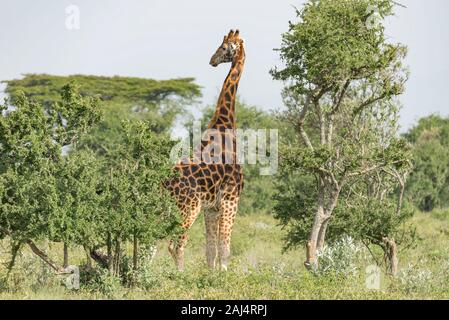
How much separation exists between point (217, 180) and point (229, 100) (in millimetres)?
1551

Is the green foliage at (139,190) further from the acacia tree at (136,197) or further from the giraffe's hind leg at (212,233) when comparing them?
the giraffe's hind leg at (212,233)

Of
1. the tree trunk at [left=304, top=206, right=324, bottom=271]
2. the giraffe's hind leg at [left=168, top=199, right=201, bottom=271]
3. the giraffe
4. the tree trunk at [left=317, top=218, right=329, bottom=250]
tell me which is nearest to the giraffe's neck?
the giraffe

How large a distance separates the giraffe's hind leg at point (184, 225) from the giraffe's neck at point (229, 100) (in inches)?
60.0

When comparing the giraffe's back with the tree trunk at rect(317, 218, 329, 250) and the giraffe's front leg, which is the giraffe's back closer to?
the giraffe's front leg

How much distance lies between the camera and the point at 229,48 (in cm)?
1908

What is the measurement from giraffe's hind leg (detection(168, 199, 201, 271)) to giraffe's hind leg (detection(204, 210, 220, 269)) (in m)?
0.73

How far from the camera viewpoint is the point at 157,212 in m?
16.9

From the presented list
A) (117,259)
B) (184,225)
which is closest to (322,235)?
(184,225)

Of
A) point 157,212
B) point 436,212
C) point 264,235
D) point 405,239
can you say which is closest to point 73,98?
point 157,212

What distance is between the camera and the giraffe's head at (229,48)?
1908cm

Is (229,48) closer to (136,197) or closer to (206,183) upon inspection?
(206,183)

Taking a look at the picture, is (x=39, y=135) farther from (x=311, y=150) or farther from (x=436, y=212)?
(x=436, y=212)

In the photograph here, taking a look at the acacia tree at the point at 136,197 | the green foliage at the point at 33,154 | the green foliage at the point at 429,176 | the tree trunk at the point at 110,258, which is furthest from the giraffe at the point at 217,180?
the green foliage at the point at 429,176
